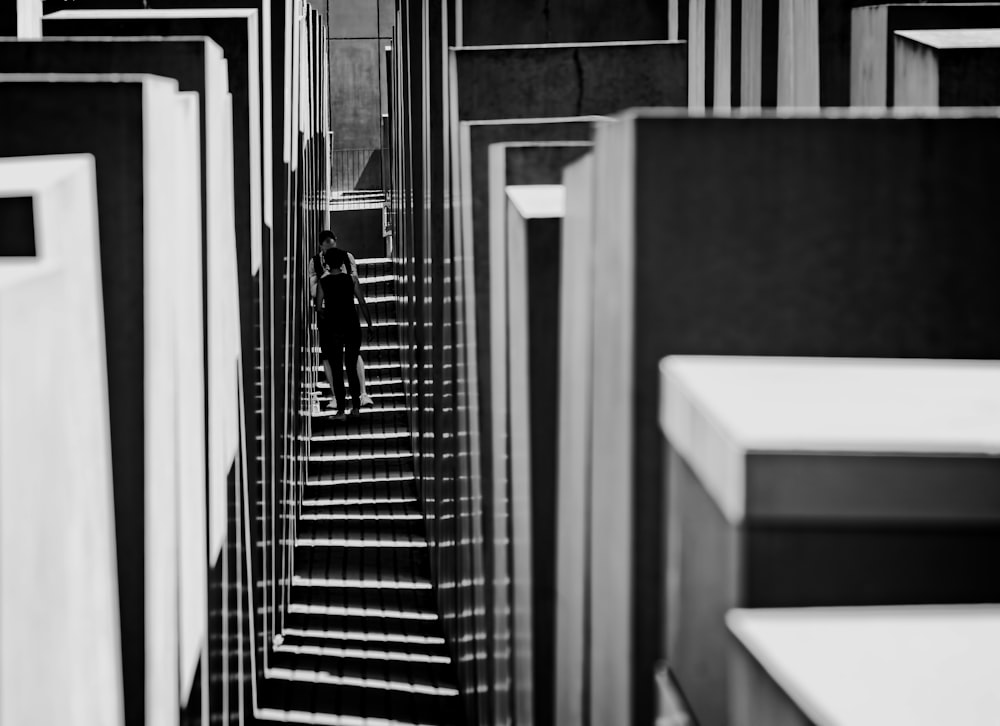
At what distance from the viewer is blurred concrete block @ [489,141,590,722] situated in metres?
3.40

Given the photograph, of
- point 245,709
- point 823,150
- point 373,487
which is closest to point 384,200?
point 373,487

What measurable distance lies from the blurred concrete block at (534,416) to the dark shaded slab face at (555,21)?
A: 4.54 m

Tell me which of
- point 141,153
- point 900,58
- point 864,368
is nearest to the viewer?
point 864,368

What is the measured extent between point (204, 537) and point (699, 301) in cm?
196

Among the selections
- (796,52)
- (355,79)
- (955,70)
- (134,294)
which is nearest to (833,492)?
(134,294)

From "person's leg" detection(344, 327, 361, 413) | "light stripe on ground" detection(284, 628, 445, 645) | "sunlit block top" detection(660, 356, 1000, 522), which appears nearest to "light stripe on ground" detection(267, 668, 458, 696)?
"light stripe on ground" detection(284, 628, 445, 645)

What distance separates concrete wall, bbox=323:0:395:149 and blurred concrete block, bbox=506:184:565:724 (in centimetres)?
2362

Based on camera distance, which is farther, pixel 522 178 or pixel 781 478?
pixel 522 178

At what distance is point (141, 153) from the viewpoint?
7.88 ft

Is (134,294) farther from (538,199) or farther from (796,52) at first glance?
(796,52)

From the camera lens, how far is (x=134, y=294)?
2.42 meters

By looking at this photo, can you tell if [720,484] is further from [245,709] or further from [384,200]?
[384,200]

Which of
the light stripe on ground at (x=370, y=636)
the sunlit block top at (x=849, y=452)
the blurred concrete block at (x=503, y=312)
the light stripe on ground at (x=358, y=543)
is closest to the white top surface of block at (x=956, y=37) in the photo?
the blurred concrete block at (x=503, y=312)

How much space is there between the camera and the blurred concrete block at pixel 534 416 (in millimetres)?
2871
